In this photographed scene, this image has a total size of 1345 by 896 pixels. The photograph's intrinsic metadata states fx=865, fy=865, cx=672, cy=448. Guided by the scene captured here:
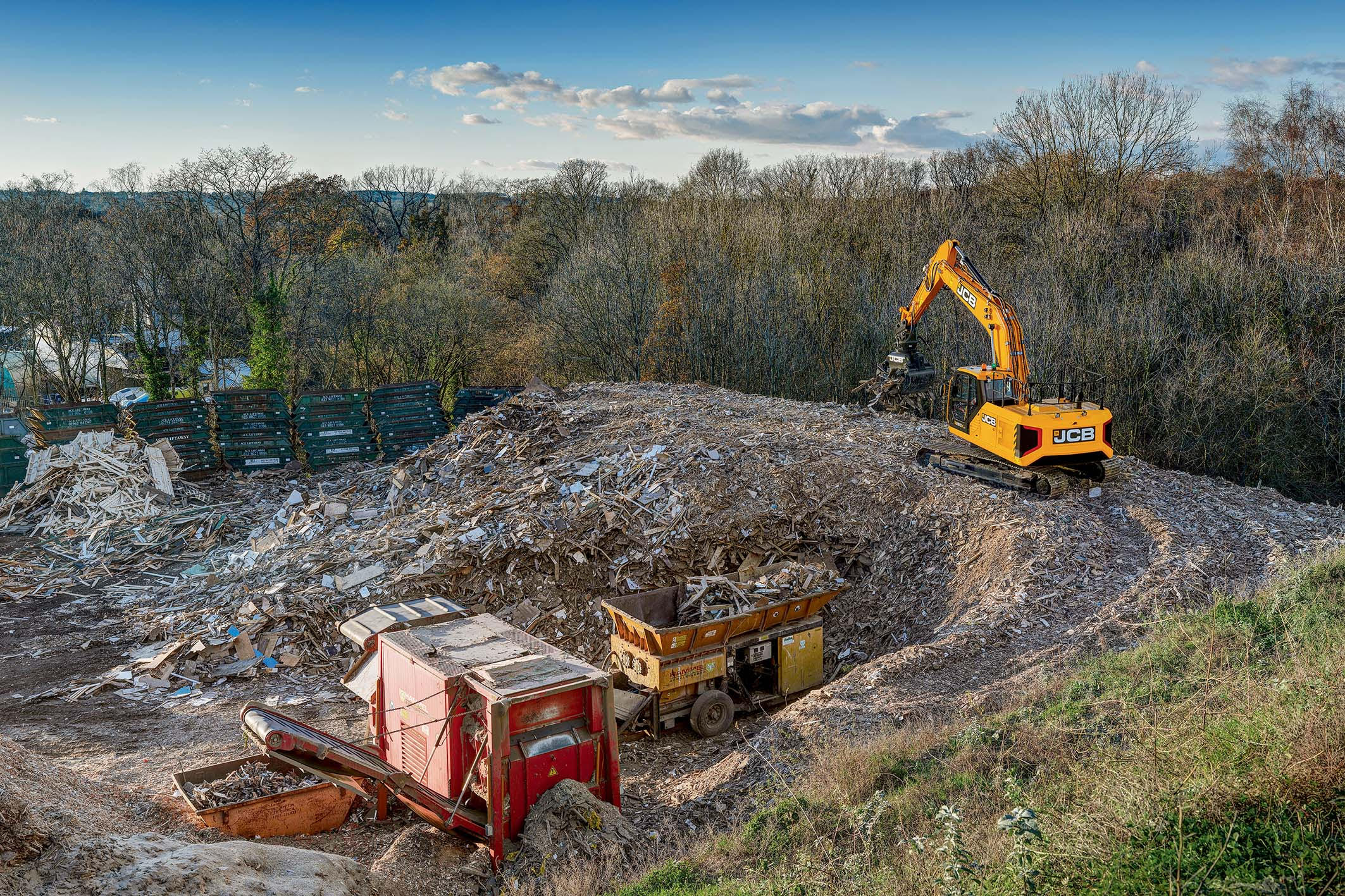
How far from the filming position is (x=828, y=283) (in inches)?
1097

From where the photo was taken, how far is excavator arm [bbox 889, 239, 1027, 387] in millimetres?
14141

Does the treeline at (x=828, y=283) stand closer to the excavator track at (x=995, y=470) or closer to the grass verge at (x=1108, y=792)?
the excavator track at (x=995, y=470)

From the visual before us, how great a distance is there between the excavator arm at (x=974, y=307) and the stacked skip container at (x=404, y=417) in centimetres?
1193

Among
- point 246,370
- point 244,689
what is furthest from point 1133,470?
point 246,370

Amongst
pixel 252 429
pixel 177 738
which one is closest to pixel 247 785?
pixel 177 738

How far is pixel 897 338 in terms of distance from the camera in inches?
671

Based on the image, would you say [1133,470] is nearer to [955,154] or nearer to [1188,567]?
[1188,567]

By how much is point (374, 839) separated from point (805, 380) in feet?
74.0

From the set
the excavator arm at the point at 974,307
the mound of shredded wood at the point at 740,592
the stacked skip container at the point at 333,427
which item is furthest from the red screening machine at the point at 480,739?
the stacked skip container at the point at 333,427

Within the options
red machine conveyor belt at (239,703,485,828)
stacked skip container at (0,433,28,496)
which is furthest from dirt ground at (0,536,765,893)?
stacked skip container at (0,433,28,496)

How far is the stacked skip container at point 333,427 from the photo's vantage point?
21.0m

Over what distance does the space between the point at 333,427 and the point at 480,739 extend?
16126 millimetres

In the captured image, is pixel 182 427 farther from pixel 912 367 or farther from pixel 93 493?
pixel 912 367

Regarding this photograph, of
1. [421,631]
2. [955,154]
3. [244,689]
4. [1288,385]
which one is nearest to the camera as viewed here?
[421,631]
